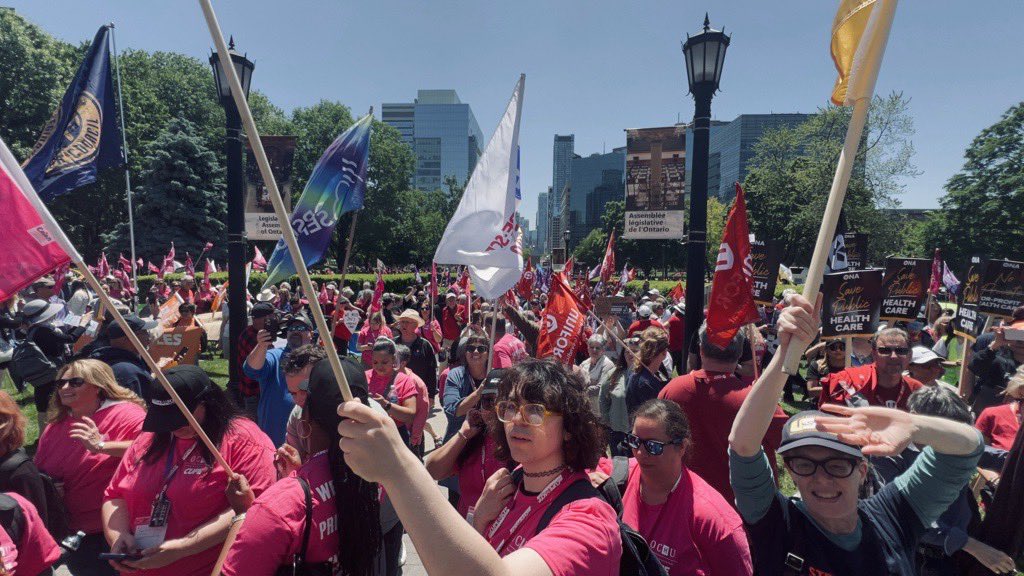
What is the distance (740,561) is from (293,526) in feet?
5.87

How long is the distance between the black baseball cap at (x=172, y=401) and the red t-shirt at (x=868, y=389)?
15.1 feet

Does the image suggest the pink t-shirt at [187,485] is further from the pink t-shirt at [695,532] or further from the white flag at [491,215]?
the white flag at [491,215]

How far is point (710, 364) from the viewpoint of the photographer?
371 centimetres

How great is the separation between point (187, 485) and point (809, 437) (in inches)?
107

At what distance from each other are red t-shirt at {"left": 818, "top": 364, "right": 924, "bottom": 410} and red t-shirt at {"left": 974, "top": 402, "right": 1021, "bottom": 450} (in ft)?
1.68

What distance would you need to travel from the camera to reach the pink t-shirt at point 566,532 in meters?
1.35

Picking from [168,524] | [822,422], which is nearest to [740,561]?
[822,422]

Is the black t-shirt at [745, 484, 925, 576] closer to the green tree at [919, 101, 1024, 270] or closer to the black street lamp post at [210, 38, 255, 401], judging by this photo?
the black street lamp post at [210, 38, 255, 401]

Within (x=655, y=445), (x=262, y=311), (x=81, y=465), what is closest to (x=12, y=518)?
(x=81, y=465)

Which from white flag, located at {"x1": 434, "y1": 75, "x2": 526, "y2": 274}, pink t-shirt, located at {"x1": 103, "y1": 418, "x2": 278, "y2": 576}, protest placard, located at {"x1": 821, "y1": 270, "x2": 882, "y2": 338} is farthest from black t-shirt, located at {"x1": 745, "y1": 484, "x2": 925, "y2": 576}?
protest placard, located at {"x1": 821, "y1": 270, "x2": 882, "y2": 338}

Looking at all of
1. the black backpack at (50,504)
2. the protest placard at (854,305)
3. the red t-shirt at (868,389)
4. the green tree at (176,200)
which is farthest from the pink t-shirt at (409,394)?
the green tree at (176,200)

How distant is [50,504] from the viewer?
2969 mm

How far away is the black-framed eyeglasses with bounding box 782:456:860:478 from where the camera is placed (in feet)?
6.66

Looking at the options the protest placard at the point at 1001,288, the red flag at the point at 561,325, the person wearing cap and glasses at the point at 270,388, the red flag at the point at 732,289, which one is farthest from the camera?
the protest placard at the point at 1001,288
